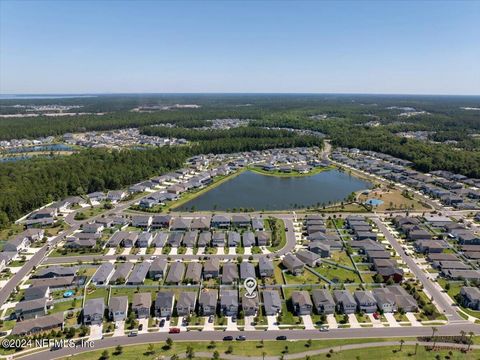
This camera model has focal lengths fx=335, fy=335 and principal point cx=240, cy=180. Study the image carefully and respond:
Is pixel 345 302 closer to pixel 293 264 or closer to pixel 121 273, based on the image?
pixel 293 264

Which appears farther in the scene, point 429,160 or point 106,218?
point 429,160

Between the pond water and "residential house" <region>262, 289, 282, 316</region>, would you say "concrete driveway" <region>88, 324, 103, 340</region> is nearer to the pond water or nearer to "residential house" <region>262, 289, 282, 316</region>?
"residential house" <region>262, 289, 282, 316</region>

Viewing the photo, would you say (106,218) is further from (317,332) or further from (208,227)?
(317,332)

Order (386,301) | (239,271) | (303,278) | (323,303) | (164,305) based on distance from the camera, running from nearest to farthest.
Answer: (164,305)
(323,303)
(386,301)
(303,278)
(239,271)

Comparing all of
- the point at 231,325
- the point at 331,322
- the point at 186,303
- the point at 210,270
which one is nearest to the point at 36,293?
the point at 186,303

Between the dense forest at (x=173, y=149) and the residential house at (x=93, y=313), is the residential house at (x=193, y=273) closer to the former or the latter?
the residential house at (x=93, y=313)

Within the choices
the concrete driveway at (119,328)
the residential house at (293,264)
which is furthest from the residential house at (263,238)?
the concrete driveway at (119,328)

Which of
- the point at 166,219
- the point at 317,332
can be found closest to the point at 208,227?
the point at 166,219
